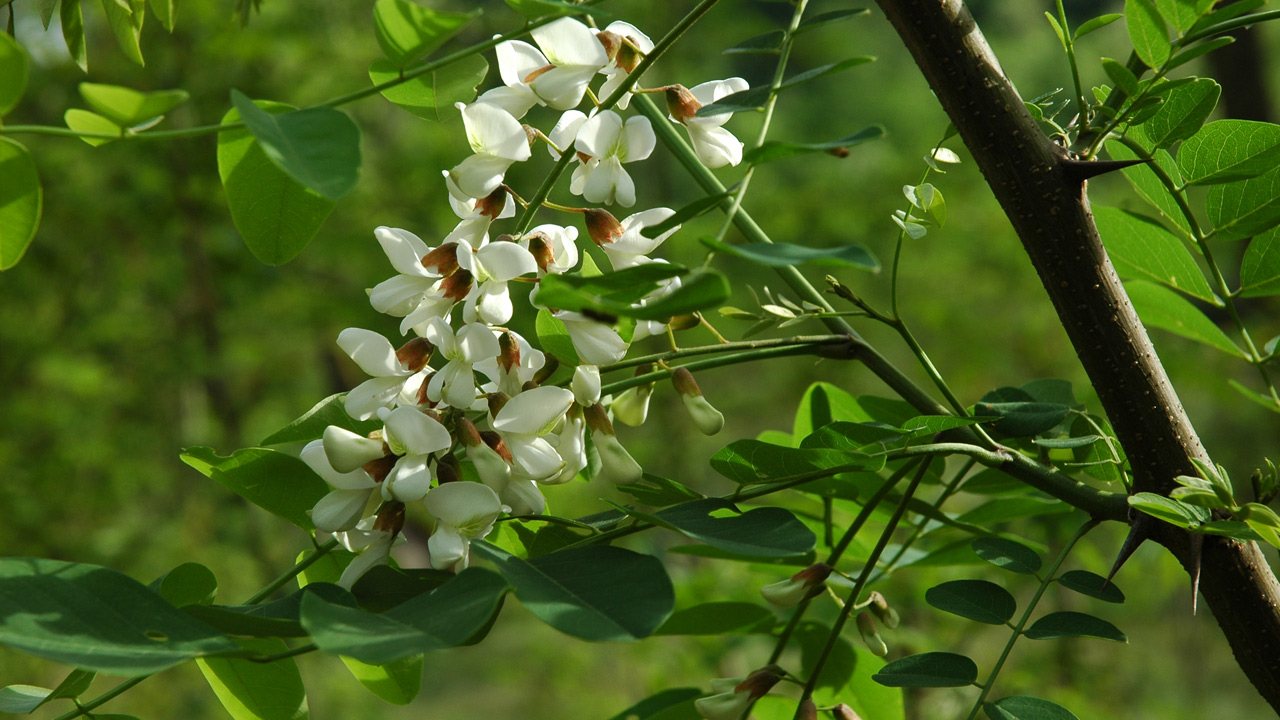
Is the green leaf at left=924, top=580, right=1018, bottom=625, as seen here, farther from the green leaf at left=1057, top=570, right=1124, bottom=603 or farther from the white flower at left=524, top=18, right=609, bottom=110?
the white flower at left=524, top=18, right=609, bottom=110

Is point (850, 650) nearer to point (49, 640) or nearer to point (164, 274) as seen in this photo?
point (49, 640)

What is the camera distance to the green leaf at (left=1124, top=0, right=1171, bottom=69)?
0.35 m

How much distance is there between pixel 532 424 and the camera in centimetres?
34

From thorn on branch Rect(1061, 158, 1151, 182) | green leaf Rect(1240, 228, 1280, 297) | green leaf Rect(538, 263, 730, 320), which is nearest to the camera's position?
green leaf Rect(538, 263, 730, 320)

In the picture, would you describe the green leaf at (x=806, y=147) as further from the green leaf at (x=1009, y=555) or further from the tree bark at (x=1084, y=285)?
the green leaf at (x=1009, y=555)

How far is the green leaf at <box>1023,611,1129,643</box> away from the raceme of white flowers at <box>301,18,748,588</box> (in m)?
0.21

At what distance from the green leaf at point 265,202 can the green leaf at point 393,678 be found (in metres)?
0.18

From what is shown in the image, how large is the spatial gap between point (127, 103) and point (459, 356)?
13cm

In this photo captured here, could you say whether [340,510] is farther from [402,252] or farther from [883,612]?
[883,612]

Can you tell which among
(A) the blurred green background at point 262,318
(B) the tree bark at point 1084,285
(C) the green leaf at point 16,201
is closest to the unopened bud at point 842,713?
(B) the tree bark at point 1084,285

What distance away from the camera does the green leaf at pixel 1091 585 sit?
38cm

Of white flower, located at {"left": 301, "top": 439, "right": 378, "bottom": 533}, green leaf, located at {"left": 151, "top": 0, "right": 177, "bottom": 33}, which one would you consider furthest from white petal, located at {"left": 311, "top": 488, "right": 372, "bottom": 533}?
green leaf, located at {"left": 151, "top": 0, "right": 177, "bottom": 33}

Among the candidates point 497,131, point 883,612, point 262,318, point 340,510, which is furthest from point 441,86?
point 262,318

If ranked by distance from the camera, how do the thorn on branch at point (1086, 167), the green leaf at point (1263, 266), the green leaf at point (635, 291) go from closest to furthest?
1. the green leaf at point (635, 291)
2. the thorn on branch at point (1086, 167)
3. the green leaf at point (1263, 266)
